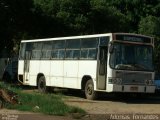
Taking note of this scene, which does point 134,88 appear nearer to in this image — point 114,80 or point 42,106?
point 114,80

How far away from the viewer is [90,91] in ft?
76.6

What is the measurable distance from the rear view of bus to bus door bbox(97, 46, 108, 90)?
22.3 inches

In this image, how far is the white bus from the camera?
2183 centimetres

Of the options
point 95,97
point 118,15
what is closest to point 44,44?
point 95,97

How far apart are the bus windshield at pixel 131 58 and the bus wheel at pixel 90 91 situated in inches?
72.1

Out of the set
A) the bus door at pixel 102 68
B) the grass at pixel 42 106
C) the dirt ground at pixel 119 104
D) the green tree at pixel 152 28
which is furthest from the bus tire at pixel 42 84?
the green tree at pixel 152 28

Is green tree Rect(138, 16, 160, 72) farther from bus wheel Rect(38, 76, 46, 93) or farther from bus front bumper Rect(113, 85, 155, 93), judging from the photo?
bus front bumper Rect(113, 85, 155, 93)

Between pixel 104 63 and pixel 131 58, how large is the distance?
118 centimetres

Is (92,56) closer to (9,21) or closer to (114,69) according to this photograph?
(114,69)

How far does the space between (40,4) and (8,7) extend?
23.3 feet

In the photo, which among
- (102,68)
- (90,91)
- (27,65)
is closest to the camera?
(102,68)

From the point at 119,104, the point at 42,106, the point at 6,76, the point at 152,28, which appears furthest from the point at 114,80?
the point at 6,76

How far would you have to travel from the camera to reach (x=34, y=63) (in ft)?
94.5

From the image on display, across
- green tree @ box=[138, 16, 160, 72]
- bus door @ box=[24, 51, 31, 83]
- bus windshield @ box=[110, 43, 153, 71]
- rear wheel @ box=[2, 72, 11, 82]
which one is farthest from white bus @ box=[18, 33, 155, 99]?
green tree @ box=[138, 16, 160, 72]
